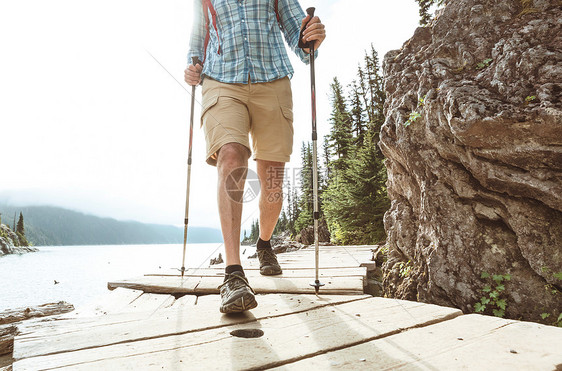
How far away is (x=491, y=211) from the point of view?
8.82ft

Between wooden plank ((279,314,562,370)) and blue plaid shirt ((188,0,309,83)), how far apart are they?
102 inches

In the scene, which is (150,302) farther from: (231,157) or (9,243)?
(9,243)

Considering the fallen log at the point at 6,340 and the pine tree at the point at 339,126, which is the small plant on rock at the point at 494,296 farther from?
the pine tree at the point at 339,126

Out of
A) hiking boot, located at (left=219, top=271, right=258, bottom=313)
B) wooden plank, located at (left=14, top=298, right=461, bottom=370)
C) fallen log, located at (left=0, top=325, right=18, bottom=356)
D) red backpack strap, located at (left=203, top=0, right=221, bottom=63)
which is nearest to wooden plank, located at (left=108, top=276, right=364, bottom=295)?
wooden plank, located at (left=14, top=298, right=461, bottom=370)

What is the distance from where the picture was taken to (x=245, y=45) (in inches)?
126

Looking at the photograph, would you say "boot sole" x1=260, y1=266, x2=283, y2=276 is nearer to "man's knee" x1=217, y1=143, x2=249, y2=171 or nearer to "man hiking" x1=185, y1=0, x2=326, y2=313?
"man hiking" x1=185, y1=0, x2=326, y2=313

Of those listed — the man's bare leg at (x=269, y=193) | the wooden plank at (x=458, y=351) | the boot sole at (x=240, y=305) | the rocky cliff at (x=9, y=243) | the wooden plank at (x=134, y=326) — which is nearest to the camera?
the wooden plank at (x=458, y=351)

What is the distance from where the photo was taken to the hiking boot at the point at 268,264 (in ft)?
11.6

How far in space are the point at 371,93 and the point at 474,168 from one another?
101ft

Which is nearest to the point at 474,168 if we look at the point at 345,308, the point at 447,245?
the point at 447,245

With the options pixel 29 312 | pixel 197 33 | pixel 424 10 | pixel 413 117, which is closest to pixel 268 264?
pixel 413 117

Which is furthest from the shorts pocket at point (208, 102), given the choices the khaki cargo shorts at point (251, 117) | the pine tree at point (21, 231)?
the pine tree at point (21, 231)

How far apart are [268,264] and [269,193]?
0.87 m

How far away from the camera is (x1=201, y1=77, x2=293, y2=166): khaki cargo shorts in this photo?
9.24ft
